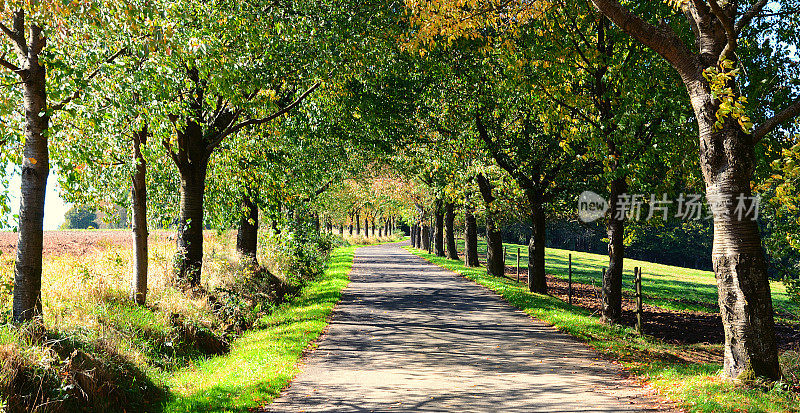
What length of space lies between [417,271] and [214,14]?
17.1 meters

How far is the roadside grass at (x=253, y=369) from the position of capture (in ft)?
21.6

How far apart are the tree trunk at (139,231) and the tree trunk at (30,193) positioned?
355 cm

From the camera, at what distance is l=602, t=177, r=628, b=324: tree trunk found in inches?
479

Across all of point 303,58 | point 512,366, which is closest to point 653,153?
point 512,366

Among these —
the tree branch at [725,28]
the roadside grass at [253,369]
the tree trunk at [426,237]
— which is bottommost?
the roadside grass at [253,369]

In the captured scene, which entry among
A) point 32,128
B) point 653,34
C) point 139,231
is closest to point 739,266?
point 653,34

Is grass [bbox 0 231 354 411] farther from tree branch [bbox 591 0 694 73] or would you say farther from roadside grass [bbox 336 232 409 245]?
roadside grass [bbox 336 232 409 245]

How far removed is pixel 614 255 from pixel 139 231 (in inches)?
428

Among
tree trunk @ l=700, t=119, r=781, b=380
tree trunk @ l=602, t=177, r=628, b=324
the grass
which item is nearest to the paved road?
the grass

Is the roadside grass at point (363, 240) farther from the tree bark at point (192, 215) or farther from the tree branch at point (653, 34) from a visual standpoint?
the tree branch at point (653, 34)

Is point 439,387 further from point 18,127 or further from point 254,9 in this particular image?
point 254,9

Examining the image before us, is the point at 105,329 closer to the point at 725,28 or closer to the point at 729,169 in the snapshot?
the point at 729,169

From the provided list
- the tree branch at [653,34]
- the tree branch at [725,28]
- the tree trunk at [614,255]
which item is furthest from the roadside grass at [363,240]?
the tree branch at [725,28]

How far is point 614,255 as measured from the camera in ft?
40.1
